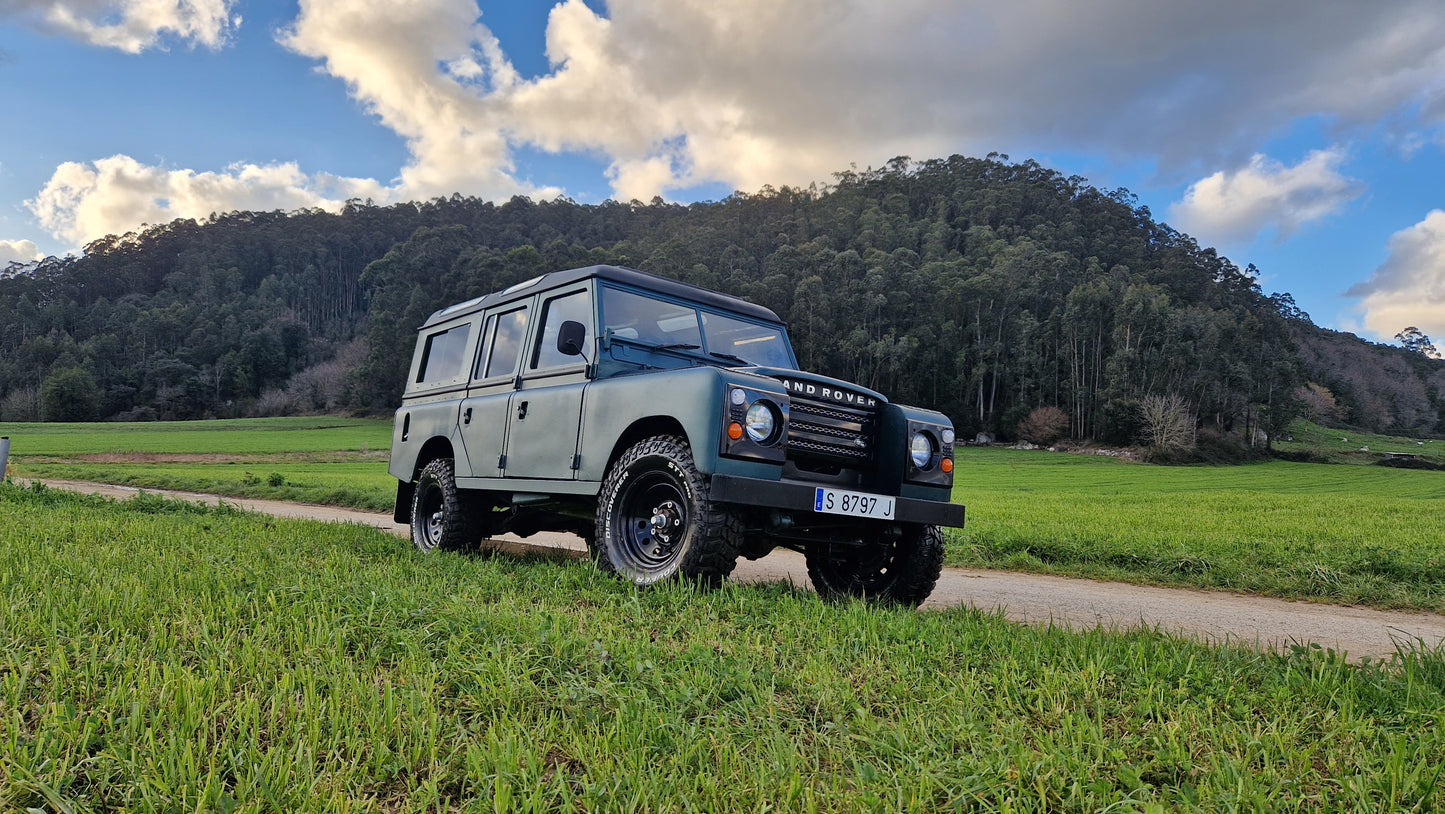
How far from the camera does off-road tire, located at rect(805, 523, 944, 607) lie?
5.88 meters

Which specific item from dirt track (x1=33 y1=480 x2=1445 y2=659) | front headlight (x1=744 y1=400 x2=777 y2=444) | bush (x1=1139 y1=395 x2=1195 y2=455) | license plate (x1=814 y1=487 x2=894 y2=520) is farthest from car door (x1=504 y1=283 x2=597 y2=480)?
bush (x1=1139 y1=395 x2=1195 y2=455)

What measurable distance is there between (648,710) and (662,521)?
2.58m

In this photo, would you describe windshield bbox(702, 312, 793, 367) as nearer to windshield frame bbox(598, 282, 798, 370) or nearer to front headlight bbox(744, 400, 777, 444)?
windshield frame bbox(598, 282, 798, 370)

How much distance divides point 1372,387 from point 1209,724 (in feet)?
496

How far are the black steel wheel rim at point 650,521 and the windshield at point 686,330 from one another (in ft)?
4.55

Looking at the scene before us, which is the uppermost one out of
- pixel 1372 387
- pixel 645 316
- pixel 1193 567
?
pixel 1372 387

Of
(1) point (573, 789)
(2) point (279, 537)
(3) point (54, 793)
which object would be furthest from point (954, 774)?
(2) point (279, 537)

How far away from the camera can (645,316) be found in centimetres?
663

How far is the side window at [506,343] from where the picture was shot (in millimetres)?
7281

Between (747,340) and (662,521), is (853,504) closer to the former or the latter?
(662,521)

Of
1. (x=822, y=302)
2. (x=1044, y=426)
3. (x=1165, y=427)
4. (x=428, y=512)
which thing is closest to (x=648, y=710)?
(x=428, y=512)

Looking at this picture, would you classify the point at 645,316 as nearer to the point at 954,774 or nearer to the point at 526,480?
the point at 526,480

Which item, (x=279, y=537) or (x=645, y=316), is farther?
(x=279, y=537)

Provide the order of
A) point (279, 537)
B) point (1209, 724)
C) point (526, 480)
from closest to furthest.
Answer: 1. point (1209, 724)
2. point (526, 480)
3. point (279, 537)
